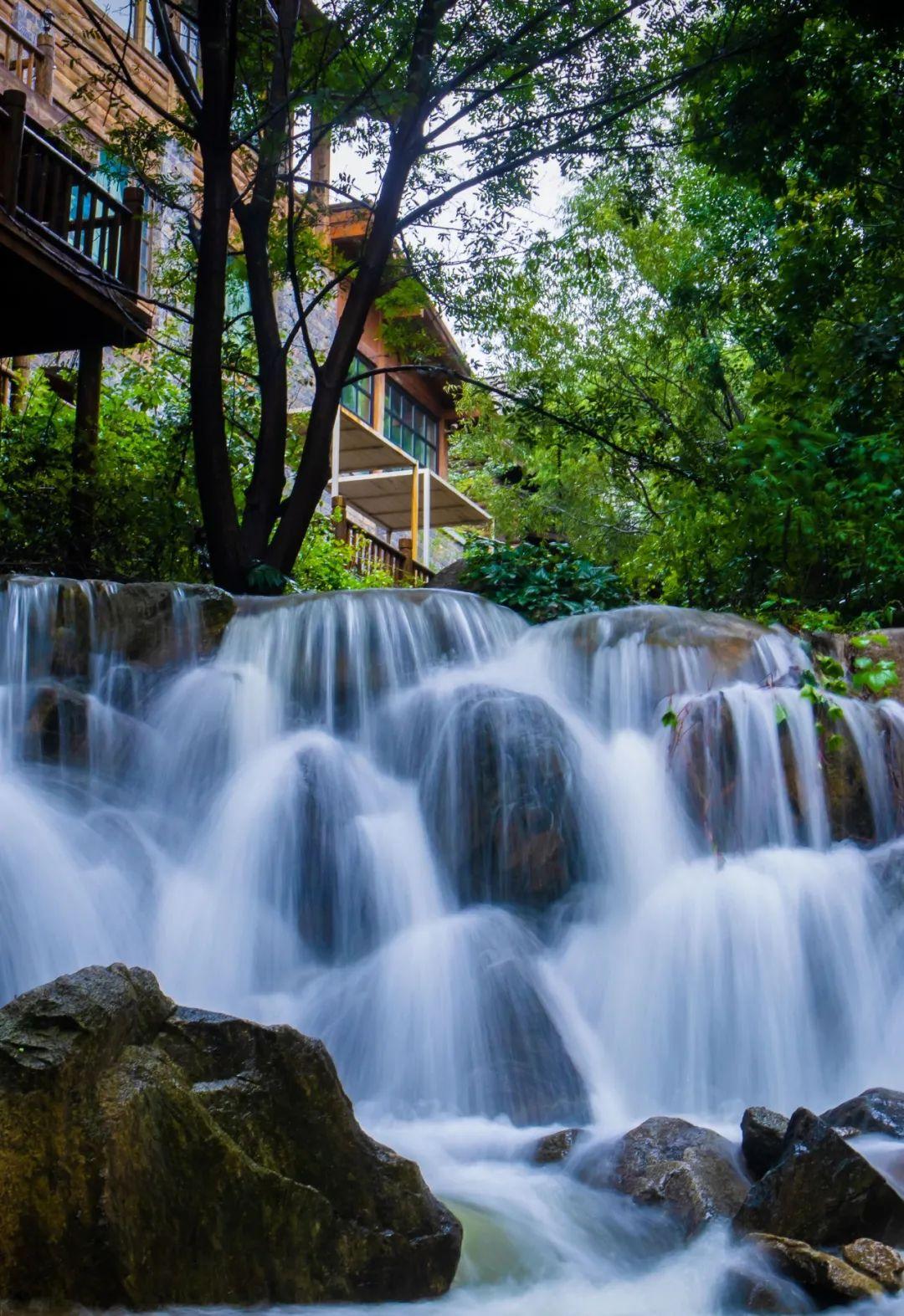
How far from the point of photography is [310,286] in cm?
1422

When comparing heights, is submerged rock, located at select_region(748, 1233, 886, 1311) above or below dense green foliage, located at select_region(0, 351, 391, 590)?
below

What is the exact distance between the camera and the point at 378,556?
2083cm

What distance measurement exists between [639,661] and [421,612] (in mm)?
1599

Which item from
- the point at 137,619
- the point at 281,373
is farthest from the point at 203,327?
the point at 137,619

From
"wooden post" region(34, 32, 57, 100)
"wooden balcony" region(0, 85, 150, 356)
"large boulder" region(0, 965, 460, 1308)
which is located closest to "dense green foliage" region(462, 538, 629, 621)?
"wooden balcony" region(0, 85, 150, 356)

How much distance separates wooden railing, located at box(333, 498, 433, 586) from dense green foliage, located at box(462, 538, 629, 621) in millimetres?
6108

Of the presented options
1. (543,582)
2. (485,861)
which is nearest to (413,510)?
(543,582)

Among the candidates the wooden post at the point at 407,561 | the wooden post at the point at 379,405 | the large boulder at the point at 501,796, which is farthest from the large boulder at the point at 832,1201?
the wooden post at the point at 379,405

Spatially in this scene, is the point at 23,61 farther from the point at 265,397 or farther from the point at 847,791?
the point at 847,791

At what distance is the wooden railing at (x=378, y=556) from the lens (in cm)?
1959

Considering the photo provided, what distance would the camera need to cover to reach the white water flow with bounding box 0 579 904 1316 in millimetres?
5516

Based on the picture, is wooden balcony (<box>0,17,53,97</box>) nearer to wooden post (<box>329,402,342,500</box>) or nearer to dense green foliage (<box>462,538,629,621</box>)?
wooden post (<box>329,402,342,500</box>)

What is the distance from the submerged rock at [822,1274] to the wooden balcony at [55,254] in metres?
9.33

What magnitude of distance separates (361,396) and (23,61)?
1078 cm
